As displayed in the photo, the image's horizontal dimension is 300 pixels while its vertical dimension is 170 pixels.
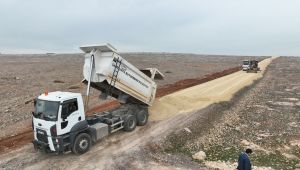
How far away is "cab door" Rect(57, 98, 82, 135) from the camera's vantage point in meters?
15.1

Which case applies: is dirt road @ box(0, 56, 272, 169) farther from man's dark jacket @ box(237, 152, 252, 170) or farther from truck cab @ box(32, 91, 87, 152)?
man's dark jacket @ box(237, 152, 252, 170)

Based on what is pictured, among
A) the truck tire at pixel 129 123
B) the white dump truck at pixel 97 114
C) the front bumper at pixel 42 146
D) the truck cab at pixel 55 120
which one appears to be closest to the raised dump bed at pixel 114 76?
the white dump truck at pixel 97 114

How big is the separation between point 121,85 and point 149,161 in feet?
15.4

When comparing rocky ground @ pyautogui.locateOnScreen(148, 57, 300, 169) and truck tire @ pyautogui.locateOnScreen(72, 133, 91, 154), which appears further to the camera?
rocky ground @ pyautogui.locateOnScreen(148, 57, 300, 169)

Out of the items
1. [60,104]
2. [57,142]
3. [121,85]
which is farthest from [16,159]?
[121,85]

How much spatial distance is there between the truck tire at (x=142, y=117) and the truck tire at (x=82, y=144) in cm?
430

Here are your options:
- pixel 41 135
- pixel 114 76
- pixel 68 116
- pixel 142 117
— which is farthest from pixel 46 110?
pixel 142 117

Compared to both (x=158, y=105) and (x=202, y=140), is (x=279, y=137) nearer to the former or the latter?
(x=202, y=140)

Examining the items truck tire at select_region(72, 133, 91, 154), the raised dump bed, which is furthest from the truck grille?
the raised dump bed

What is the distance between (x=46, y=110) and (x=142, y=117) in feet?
Answer: 21.8

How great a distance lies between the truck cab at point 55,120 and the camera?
15.0 meters

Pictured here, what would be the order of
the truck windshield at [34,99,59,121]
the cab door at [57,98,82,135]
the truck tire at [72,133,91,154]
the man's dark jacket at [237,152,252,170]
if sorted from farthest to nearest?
the truck tire at [72,133,91,154]
the cab door at [57,98,82,135]
the truck windshield at [34,99,59,121]
the man's dark jacket at [237,152,252,170]

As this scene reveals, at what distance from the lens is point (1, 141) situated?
59.6 feet

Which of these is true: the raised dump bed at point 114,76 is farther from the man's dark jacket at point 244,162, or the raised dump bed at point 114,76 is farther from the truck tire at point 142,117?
the man's dark jacket at point 244,162
